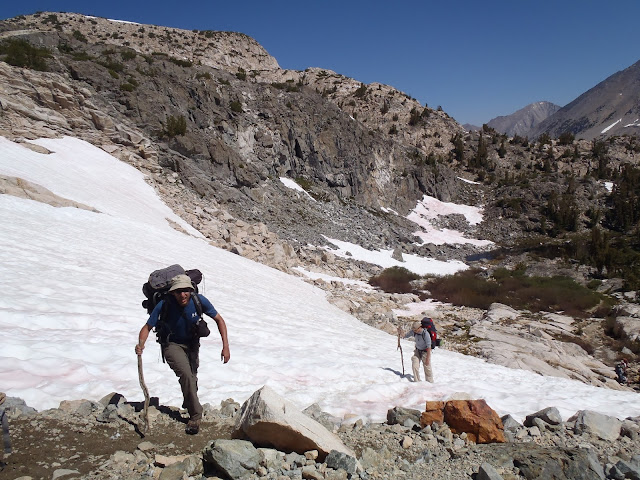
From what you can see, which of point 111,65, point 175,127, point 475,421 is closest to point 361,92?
point 111,65

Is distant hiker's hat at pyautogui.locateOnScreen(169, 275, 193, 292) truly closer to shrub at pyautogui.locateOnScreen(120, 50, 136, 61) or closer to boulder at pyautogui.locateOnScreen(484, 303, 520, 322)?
boulder at pyautogui.locateOnScreen(484, 303, 520, 322)

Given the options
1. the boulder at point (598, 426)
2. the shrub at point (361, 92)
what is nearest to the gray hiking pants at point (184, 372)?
the boulder at point (598, 426)

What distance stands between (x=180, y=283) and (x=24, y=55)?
103ft

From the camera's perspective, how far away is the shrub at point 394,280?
23719 mm

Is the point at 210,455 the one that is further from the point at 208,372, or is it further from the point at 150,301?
the point at 208,372

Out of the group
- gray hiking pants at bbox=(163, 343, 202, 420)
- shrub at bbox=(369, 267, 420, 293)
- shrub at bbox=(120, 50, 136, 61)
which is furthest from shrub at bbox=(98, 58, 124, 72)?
gray hiking pants at bbox=(163, 343, 202, 420)

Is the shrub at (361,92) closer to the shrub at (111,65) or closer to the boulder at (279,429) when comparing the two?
the shrub at (111,65)

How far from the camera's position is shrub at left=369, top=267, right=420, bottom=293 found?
23.7m

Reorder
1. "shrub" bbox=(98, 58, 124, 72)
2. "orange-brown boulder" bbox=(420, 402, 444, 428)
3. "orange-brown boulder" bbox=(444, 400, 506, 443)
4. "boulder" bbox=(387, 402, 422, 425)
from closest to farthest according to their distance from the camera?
"orange-brown boulder" bbox=(444, 400, 506, 443), "orange-brown boulder" bbox=(420, 402, 444, 428), "boulder" bbox=(387, 402, 422, 425), "shrub" bbox=(98, 58, 124, 72)

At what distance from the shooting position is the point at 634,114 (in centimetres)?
18450

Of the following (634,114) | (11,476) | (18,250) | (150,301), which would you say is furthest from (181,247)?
(634,114)

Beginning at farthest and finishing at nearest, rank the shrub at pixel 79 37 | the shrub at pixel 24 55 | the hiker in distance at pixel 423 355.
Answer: the shrub at pixel 79 37 → the shrub at pixel 24 55 → the hiker in distance at pixel 423 355

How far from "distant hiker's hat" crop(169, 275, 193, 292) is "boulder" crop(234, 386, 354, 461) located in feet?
4.09

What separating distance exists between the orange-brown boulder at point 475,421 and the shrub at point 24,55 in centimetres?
3178
